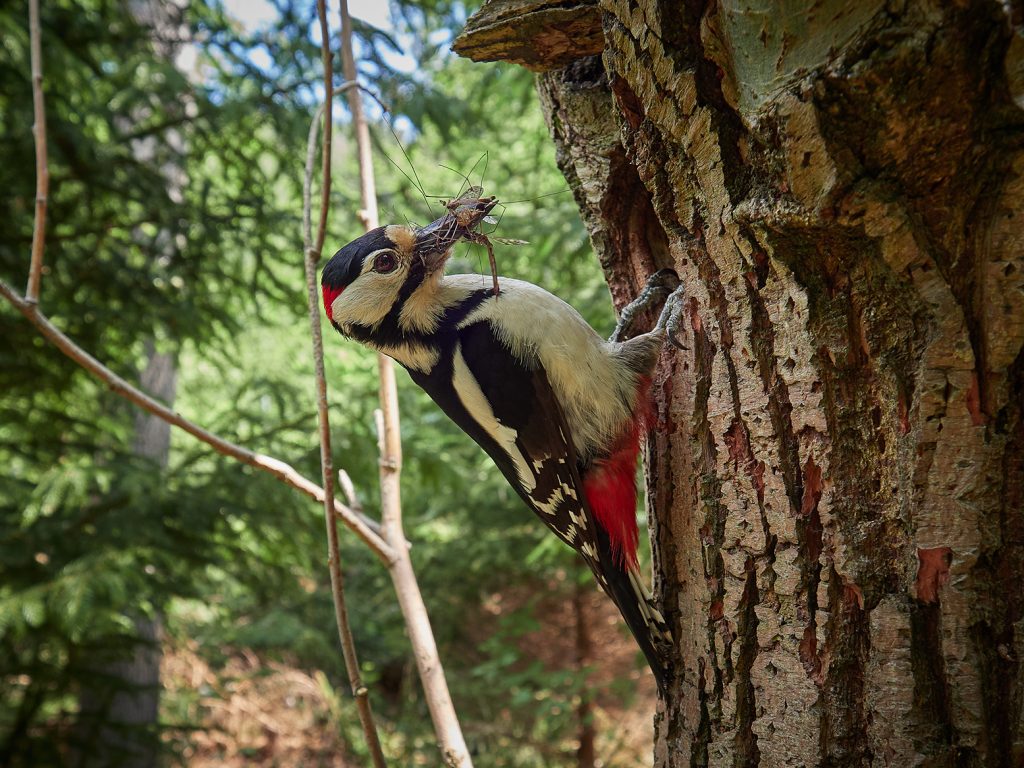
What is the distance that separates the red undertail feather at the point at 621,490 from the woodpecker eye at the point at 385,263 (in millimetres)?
731

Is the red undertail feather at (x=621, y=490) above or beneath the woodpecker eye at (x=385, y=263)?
beneath

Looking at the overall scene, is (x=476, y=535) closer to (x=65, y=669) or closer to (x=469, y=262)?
(x=65, y=669)

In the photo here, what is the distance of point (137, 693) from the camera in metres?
5.45

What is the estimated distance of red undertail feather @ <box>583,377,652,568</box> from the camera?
2.00 m

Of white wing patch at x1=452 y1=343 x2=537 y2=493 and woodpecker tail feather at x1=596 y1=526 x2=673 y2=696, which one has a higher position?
white wing patch at x1=452 y1=343 x2=537 y2=493

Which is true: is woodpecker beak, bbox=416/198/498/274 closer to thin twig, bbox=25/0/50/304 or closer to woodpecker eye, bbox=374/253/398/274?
woodpecker eye, bbox=374/253/398/274

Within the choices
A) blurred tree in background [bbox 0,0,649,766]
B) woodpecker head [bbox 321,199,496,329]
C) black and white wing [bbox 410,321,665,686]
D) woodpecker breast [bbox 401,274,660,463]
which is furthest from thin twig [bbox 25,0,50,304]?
blurred tree in background [bbox 0,0,649,766]

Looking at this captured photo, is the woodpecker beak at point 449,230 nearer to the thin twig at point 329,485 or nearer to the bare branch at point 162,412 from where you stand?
the thin twig at point 329,485

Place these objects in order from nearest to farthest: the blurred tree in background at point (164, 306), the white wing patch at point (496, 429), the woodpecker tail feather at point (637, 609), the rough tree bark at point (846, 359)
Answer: the rough tree bark at point (846, 359) → the woodpecker tail feather at point (637, 609) → the white wing patch at point (496, 429) → the blurred tree in background at point (164, 306)

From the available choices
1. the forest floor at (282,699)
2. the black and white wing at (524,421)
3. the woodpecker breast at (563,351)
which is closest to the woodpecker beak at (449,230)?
the woodpecker breast at (563,351)

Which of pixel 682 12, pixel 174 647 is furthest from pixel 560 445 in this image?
pixel 174 647

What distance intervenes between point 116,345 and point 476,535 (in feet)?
10.4

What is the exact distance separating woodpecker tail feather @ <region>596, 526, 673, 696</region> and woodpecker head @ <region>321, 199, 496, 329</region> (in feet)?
2.81

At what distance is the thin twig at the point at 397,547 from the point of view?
5.49ft
